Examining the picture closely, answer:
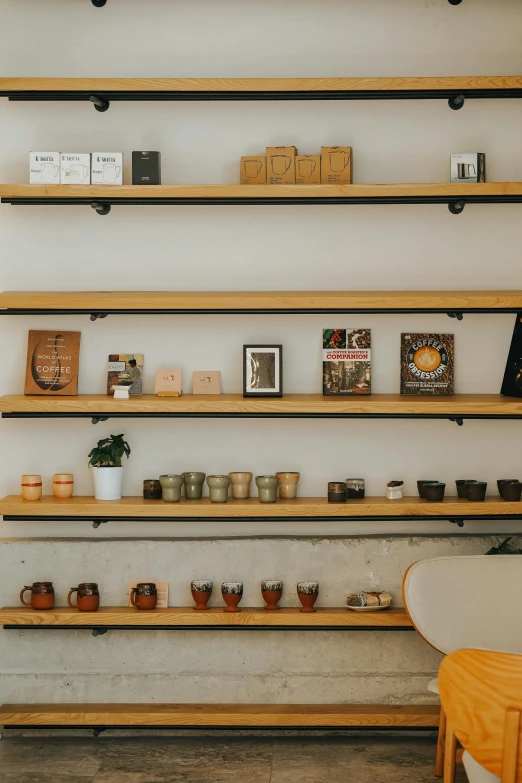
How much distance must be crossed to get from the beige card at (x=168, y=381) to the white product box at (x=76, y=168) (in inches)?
31.1

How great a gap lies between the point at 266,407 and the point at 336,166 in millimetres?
958

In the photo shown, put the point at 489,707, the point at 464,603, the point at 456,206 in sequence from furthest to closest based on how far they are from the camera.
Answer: the point at 456,206, the point at 464,603, the point at 489,707

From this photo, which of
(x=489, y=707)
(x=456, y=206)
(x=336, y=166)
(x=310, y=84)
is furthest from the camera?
(x=456, y=206)

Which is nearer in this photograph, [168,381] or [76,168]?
[76,168]

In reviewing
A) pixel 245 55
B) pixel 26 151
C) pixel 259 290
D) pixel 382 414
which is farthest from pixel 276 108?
pixel 382 414

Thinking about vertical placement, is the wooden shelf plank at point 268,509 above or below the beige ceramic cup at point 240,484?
below

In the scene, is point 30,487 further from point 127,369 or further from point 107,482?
point 127,369

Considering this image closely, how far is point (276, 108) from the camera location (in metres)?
3.71

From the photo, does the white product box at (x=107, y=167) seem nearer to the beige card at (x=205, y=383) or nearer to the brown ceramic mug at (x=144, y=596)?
the beige card at (x=205, y=383)

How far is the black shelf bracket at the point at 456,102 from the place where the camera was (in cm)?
358

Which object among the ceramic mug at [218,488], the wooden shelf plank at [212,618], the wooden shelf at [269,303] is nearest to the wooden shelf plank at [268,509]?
the ceramic mug at [218,488]

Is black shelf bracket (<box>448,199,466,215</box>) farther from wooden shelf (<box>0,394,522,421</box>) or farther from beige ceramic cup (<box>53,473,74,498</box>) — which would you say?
beige ceramic cup (<box>53,473,74,498</box>)

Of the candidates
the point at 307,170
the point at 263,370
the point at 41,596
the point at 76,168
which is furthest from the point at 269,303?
the point at 41,596

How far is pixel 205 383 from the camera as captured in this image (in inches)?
145
